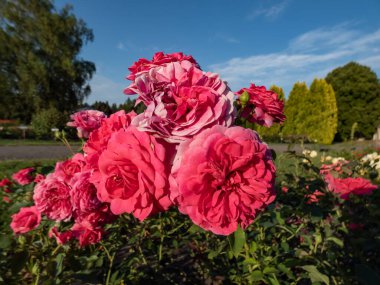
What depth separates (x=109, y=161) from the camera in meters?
0.53

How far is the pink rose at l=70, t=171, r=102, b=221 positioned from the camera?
28.0 inches

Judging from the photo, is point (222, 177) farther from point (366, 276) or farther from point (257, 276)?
point (257, 276)

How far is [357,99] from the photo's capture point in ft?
86.6

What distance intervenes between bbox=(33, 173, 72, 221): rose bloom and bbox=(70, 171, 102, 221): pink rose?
0.11 meters

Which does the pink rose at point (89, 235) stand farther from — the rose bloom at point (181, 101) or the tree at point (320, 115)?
the tree at point (320, 115)

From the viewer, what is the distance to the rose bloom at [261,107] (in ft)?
2.44

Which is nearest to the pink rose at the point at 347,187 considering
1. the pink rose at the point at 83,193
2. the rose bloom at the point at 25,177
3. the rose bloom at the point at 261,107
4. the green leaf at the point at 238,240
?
the rose bloom at the point at 261,107

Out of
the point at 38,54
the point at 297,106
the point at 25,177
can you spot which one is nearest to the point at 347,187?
the point at 25,177

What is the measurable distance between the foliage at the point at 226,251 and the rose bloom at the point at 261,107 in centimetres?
50

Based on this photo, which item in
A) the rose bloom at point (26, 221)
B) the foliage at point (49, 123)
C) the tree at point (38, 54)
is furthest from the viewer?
the tree at point (38, 54)

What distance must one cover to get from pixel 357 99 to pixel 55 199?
30.3 m

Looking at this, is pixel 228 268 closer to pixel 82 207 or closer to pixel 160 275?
pixel 160 275

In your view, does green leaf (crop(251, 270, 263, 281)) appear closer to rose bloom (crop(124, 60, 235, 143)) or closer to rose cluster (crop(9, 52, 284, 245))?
rose cluster (crop(9, 52, 284, 245))

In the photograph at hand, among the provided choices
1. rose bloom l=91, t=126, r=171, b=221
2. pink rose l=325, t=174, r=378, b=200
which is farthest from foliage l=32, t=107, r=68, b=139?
pink rose l=325, t=174, r=378, b=200
